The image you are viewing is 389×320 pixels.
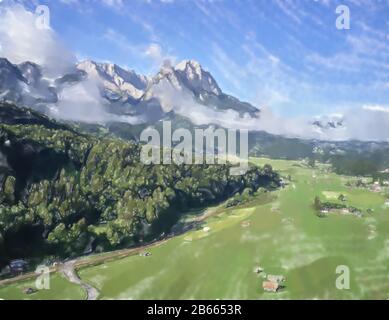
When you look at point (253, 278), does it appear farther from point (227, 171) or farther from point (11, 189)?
point (227, 171)

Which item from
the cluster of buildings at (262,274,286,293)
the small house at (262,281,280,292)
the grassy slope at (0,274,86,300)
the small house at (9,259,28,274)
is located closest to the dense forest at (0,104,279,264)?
the small house at (9,259,28,274)

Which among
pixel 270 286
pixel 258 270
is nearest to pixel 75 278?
pixel 258 270

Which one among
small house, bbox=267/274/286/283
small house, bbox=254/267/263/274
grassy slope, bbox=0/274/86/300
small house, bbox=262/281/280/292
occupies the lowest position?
grassy slope, bbox=0/274/86/300

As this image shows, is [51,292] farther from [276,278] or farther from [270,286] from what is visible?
[276,278]

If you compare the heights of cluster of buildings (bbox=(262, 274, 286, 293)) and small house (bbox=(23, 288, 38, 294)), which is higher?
cluster of buildings (bbox=(262, 274, 286, 293))

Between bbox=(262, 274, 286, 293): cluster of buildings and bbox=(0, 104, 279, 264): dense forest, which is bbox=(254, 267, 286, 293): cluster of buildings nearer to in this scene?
bbox=(262, 274, 286, 293): cluster of buildings

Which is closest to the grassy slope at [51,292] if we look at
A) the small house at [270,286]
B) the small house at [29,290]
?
the small house at [29,290]
